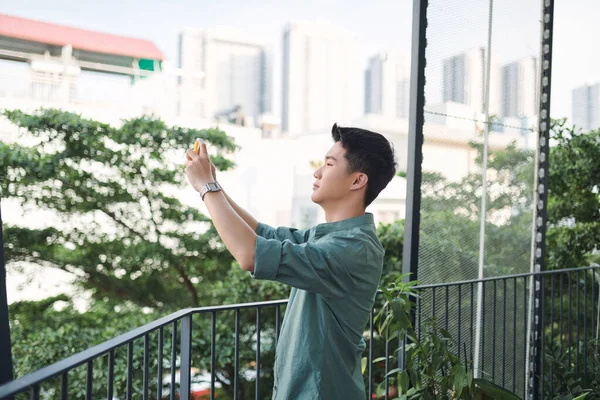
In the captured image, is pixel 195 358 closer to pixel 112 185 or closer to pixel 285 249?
pixel 112 185

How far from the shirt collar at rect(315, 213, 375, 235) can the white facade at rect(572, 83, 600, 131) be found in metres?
4.45

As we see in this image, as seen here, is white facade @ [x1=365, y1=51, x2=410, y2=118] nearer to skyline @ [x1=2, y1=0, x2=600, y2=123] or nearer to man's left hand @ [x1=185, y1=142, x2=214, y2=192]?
skyline @ [x1=2, y1=0, x2=600, y2=123]

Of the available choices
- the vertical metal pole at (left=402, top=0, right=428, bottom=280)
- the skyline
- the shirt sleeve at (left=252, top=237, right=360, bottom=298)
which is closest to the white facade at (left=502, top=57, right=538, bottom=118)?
the skyline

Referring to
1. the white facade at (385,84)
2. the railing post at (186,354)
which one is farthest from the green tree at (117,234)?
the white facade at (385,84)

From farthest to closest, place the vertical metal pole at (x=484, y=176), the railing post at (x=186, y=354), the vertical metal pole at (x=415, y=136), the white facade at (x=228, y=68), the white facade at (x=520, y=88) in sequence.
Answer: the white facade at (x=228, y=68), the white facade at (x=520, y=88), the vertical metal pole at (x=484, y=176), the vertical metal pole at (x=415, y=136), the railing post at (x=186, y=354)

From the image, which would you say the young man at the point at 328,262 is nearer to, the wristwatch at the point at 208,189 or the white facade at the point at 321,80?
the wristwatch at the point at 208,189

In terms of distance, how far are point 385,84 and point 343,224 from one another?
18127mm

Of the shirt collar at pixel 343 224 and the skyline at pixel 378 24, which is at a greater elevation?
the skyline at pixel 378 24

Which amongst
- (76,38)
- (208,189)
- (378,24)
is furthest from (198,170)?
(378,24)

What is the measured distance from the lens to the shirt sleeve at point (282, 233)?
1.28 m

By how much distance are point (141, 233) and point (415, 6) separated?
4.44m

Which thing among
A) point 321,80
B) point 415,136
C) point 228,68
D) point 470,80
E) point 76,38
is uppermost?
point 228,68

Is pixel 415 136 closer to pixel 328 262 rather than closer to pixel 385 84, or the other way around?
pixel 328 262

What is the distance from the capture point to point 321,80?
19500 mm
